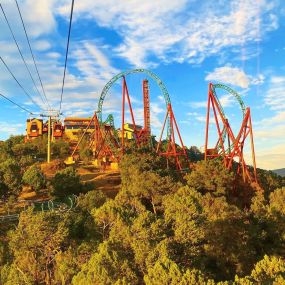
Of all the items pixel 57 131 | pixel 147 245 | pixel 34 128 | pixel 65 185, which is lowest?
pixel 147 245

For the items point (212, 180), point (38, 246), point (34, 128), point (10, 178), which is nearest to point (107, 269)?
point (38, 246)

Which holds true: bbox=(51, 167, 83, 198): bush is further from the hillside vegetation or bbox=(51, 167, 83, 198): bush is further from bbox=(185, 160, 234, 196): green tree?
bbox=(185, 160, 234, 196): green tree

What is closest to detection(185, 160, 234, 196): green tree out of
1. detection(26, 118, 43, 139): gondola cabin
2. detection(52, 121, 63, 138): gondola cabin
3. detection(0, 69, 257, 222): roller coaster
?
detection(0, 69, 257, 222): roller coaster

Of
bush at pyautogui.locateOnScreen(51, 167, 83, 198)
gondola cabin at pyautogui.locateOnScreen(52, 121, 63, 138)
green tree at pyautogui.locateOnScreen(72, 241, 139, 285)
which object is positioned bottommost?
green tree at pyautogui.locateOnScreen(72, 241, 139, 285)

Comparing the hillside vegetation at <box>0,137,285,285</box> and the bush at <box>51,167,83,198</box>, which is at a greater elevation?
the bush at <box>51,167,83,198</box>

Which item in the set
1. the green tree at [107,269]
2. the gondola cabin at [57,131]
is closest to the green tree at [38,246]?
the green tree at [107,269]

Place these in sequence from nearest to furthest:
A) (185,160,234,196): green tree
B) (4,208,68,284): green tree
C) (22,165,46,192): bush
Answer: (4,208,68,284): green tree
(185,160,234,196): green tree
(22,165,46,192): bush

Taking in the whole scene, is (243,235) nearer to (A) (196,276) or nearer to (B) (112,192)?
(A) (196,276)

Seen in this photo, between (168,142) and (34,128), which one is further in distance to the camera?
(34,128)

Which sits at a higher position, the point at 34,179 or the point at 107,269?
the point at 34,179

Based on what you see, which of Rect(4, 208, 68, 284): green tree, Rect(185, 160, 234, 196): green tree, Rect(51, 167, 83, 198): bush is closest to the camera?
Rect(4, 208, 68, 284): green tree

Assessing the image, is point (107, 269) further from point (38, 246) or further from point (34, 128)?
point (34, 128)

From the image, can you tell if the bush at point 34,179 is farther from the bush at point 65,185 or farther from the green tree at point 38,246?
the green tree at point 38,246
